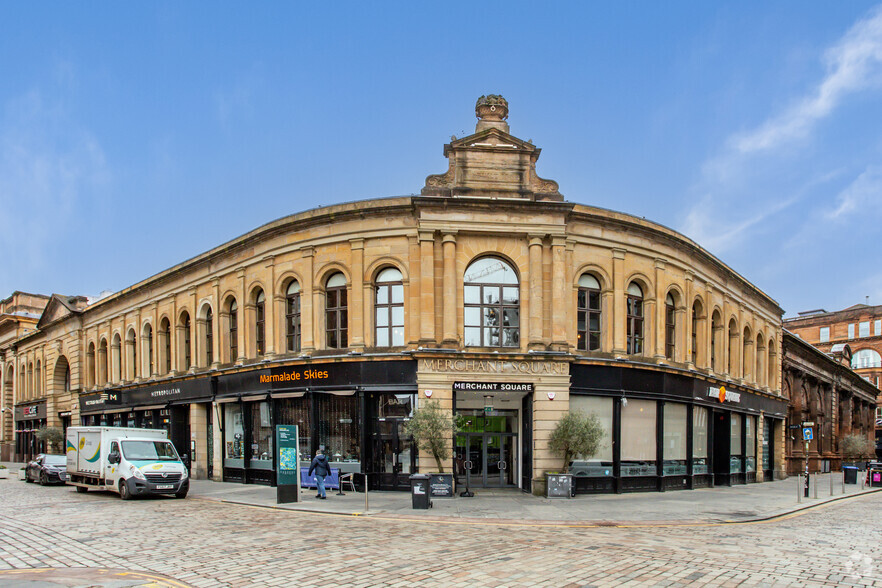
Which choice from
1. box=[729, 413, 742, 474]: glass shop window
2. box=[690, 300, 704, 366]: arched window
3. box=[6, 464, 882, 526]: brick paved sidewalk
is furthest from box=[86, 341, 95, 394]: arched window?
box=[729, 413, 742, 474]: glass shop window

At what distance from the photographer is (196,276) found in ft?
109

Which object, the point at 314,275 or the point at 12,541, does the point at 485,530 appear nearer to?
the point at 12,541

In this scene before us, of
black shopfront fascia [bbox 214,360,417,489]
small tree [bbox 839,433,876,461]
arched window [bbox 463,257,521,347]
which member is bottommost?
small tree [bbox 839,433,876,461]

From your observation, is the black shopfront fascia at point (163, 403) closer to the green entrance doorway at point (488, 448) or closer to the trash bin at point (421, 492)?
the green entrance doorway at point (488, 448)

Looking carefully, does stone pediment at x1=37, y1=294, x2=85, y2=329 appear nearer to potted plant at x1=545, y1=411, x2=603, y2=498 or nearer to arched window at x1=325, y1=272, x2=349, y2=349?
arched window at x1=325, y1=272, x2=349, y2=349

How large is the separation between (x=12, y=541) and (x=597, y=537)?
11.8 metres

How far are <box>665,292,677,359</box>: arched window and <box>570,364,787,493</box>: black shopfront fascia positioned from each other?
1.24 m

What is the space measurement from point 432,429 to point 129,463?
10.4 m

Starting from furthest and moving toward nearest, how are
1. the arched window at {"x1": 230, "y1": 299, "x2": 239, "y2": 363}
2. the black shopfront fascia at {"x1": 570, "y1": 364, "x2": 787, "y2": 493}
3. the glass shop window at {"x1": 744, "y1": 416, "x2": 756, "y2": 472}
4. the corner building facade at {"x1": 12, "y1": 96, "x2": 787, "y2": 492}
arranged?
the glass shop window at {"x1": 744, "y1": 416, "x2": 756, "y2": 472} → the arched window at {"x1": 230, "y1": 299, "x2": 239, "y2": 363} → the black shopfront fascia at {"x1": 570, "y1": 364, "x2": 787, "y2": 493} → the corner building facade at {"x1": 12, "y1": 96, "x2": 787, "y2": 492}

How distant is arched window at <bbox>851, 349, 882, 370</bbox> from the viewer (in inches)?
3204

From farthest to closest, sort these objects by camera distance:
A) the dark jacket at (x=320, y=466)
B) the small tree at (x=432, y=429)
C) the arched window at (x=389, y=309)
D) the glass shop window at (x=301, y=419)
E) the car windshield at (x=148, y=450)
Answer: the glass shop window at (x=301, y=419)
the arched window at (x=389, y=309)
the car windshield at (x=148, y=450)
the small tree at (x=432, y=429)
the dark jacket at (x=320, y=466)

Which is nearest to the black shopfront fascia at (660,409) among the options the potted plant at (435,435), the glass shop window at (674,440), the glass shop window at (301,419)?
the glass shop window at (674,440)

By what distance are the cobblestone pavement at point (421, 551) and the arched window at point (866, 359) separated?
7492cm

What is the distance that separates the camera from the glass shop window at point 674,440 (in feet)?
89.3
